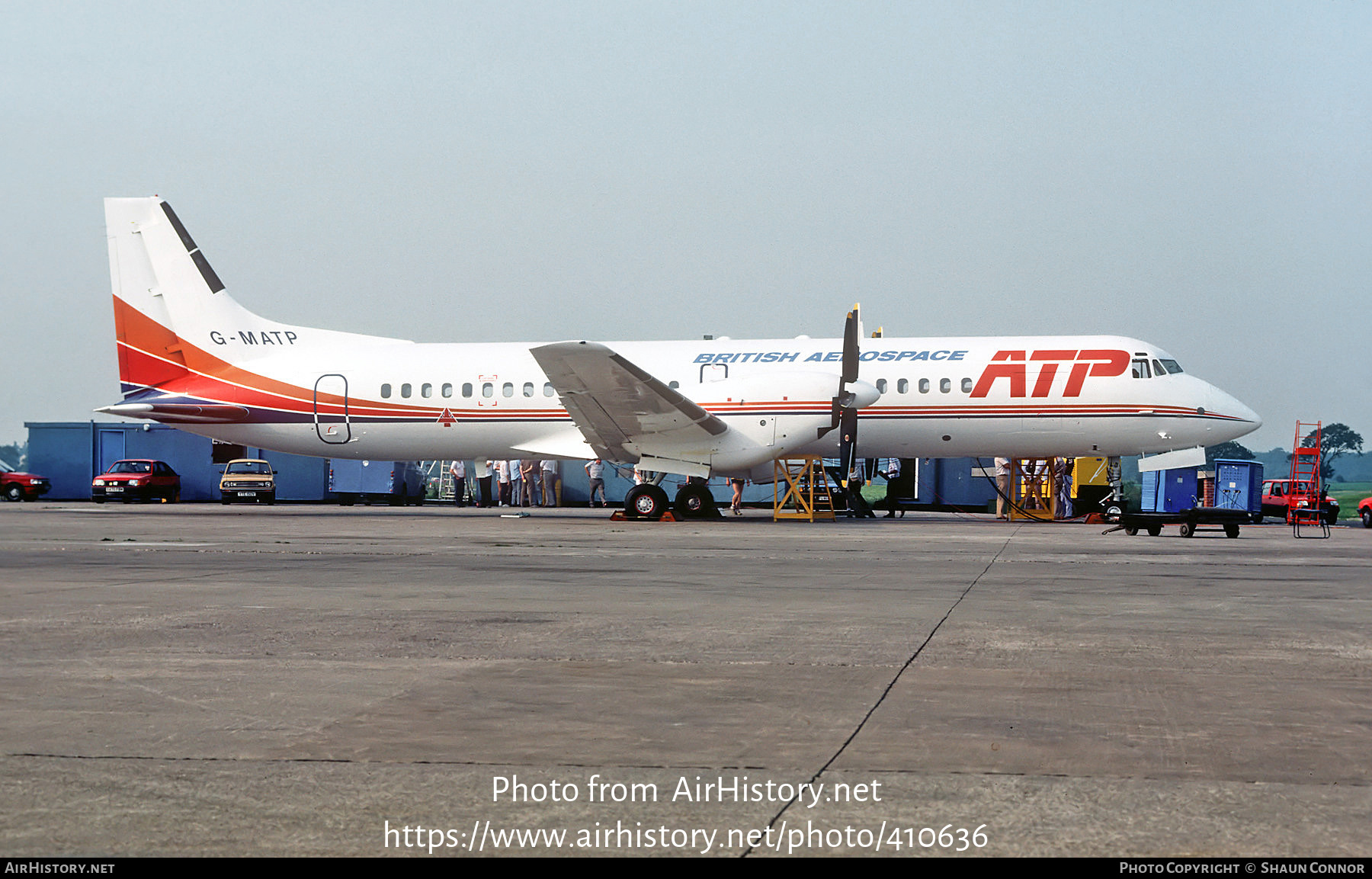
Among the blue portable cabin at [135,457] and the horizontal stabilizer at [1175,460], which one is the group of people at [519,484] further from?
the horizontal stabilizer at [1175,460]

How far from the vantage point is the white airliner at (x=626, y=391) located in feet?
89.7

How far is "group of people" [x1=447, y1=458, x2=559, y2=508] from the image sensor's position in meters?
43.3

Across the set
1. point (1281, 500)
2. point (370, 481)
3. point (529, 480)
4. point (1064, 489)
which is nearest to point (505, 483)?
point (529, 480)

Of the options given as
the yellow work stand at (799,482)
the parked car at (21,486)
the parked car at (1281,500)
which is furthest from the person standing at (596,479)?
the parked car at (1281,500)

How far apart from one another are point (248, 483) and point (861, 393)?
24705mm

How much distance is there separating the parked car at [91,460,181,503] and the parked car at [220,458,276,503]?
6.38 ft

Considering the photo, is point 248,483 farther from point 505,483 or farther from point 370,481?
point 505,483

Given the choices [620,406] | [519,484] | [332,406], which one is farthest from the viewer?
[519,484]

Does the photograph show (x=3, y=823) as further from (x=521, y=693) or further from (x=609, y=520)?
(x=609, y=520)

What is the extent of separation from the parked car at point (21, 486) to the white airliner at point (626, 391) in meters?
16.1

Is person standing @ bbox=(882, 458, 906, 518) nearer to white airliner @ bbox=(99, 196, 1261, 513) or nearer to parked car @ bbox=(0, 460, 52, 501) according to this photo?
white airliner @ bbox=(99, 196, 1261, 513)

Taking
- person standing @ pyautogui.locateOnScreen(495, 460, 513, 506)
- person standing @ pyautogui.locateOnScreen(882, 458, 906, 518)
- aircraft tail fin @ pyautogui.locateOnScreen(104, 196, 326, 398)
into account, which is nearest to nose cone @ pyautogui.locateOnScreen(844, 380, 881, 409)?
person standing @ pyautogui.locateOnScreen(882, 458, 906, 518)

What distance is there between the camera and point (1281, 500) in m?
38.5
